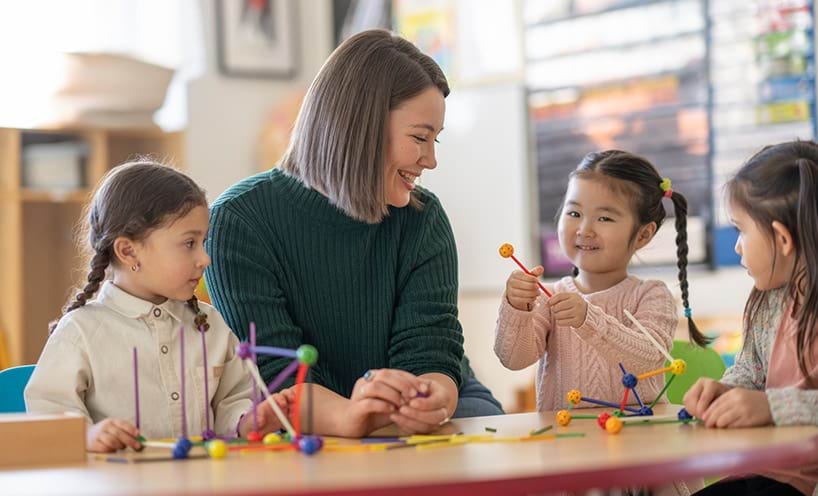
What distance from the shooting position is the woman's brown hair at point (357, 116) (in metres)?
1.77

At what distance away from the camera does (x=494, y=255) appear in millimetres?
4504

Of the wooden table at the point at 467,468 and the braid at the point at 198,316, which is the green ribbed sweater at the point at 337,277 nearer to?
the braid at the point at 198,316

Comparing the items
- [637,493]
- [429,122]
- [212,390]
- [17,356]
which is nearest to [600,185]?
[429,122]

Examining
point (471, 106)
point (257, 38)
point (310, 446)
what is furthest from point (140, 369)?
point (257, 38)

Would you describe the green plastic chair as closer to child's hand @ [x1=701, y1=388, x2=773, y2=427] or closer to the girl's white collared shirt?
child's hand @ [x1=701, y1=388, x2=773, y2=427]

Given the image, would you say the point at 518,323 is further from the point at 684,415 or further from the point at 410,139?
the point at 684,415

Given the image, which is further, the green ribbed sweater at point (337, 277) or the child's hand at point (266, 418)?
the green ribbed sweater at point (337, 277)

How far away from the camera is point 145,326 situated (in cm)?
158

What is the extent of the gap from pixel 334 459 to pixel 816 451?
0.50 m

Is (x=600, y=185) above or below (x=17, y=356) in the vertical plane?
above

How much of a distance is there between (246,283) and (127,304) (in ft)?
0.73

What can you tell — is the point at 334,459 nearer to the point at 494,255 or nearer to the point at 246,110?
the point at 494,255

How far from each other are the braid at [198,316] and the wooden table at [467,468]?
0.41m

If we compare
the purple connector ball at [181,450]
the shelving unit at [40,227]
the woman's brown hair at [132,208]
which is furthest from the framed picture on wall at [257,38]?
the purple connector ball at [181,450]
